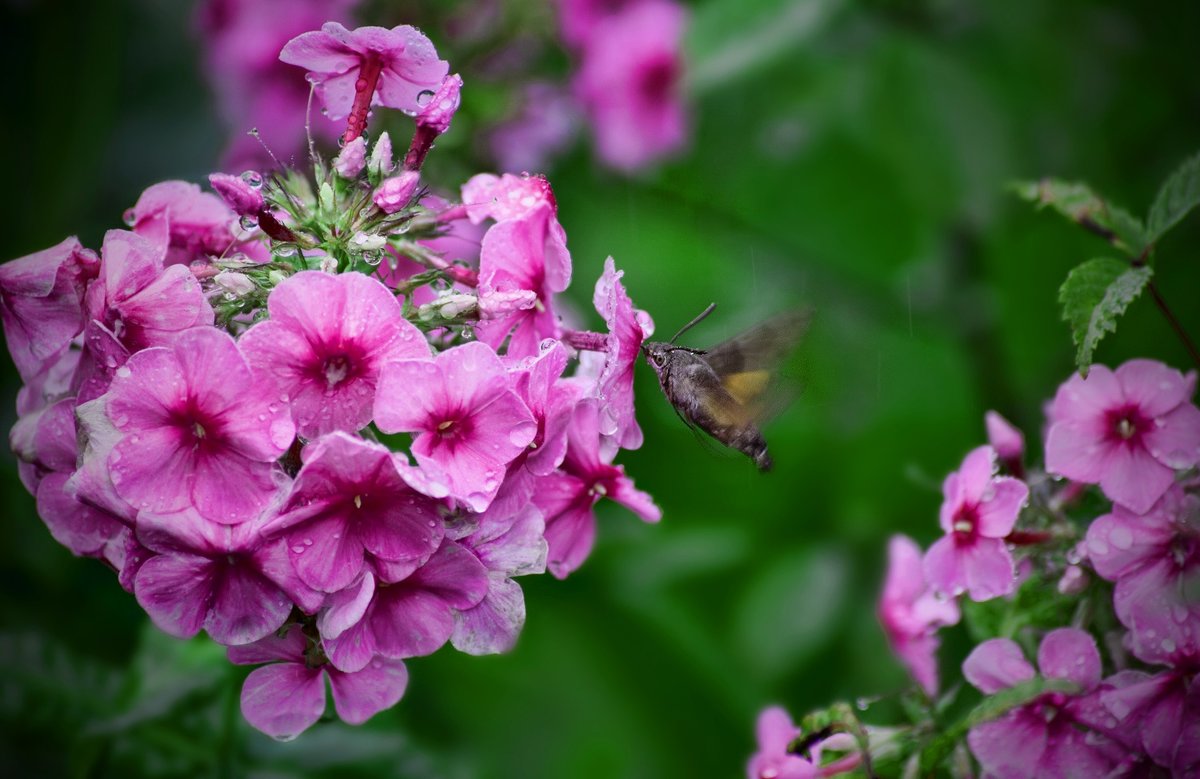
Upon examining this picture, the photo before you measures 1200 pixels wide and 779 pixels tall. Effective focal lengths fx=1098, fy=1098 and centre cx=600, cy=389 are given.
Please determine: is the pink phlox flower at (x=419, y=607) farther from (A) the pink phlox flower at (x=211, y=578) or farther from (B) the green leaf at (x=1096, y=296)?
(B) the green leaf at (x=1096, y=296)

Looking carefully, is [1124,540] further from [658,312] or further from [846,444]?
[658,312]

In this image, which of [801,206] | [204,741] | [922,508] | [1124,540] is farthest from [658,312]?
[1124,540]

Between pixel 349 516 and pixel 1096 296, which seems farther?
pixel 1096 296

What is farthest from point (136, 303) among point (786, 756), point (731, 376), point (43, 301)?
point (786, 756)

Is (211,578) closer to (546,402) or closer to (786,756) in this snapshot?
(546,402)

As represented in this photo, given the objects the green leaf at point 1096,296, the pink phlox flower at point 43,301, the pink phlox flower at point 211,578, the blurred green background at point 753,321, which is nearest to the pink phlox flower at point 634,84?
the blurred green background at point 753,321

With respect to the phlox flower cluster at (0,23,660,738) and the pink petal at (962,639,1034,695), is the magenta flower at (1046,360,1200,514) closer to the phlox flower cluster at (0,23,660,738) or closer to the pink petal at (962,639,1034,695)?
the pink petal at (962,639,1034,695)

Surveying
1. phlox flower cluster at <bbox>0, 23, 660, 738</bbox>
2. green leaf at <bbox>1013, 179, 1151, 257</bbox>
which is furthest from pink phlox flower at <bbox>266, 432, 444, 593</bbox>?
green leaf at <bbox>1013, 179, 1151, 257</bbox>
